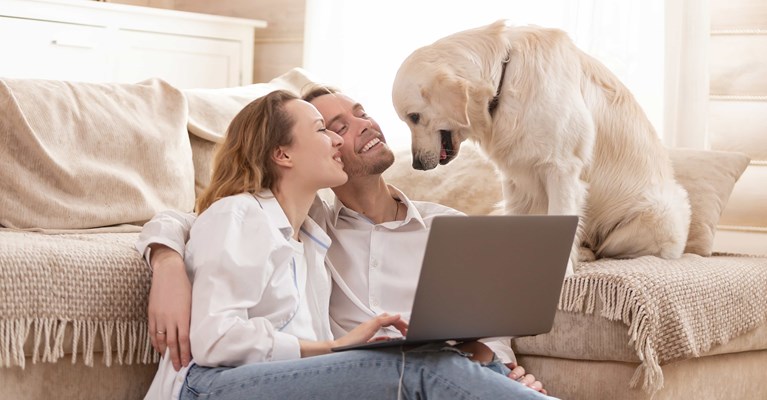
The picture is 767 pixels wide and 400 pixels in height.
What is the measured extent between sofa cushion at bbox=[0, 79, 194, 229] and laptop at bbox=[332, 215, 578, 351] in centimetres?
112

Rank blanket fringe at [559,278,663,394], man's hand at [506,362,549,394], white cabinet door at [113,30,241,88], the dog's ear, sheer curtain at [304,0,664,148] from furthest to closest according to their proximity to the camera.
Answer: white cabinet door at [113,30,241,88] → sheer curtain at [304,0,664,148] → the dog's ear → blanket fringe at [559,278,663,394] → man's hand at [506,362,549,394]

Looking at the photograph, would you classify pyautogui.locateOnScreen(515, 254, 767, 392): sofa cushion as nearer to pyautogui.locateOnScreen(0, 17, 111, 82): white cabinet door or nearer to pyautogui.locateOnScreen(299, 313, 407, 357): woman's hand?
pyautogui.locateOnScreen(299, 313, 407, 357): woman's hand

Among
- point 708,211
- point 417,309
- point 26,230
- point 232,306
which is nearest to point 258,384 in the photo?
point 232,306

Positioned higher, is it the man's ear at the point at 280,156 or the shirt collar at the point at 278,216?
the man's ear at the point at 280,156

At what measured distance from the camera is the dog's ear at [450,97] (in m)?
2.28

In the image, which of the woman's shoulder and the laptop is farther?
the woman's shoulder

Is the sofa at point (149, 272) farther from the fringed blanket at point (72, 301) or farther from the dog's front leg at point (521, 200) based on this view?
the dog's front leg at point (521, 200)

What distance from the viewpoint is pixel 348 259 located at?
2010mm

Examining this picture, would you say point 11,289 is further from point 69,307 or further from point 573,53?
point 573,53

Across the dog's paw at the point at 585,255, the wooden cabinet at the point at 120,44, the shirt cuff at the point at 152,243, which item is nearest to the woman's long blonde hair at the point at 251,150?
the shirt cuff at the point at 152,243

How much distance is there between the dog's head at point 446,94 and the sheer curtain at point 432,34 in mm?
1176

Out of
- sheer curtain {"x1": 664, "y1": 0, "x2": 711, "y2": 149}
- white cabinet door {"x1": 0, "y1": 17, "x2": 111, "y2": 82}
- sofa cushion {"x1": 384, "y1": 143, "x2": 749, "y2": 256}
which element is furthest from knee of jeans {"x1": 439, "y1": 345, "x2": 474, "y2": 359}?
white cabinet door {"x1": 0, "y1": 17, "x2": 111, "y2": 82}

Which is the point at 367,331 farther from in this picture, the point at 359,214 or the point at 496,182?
the point at 496,182

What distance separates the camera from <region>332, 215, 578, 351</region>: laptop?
143cm
